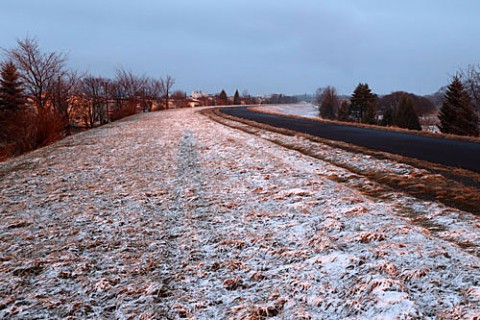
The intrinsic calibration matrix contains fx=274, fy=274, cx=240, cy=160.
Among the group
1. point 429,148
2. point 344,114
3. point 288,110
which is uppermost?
point 288,110

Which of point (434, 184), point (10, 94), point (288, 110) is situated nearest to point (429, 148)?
point (434, 184)

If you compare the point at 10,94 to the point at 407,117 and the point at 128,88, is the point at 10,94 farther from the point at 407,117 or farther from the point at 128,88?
the point at 407,117

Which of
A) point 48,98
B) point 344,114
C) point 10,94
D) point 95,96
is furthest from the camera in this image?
point 344,114

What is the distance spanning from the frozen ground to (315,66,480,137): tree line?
22.6 meters

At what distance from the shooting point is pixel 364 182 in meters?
5.64

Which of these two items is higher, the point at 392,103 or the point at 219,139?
the point at 392,103

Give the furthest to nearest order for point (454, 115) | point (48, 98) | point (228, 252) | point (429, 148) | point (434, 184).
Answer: point (454, 115) < point (48, 98) < point (429, 148) < point (434, 184) < point (228, 252)

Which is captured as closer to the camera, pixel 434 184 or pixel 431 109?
pixel 434 184

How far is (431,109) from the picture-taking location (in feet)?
269

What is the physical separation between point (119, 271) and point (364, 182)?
15.6ft

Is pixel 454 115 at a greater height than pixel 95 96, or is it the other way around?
pixel 95 96

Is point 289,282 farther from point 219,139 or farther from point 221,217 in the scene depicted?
point 219,139

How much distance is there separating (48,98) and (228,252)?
24.4 metres

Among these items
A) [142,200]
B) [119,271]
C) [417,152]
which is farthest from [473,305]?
[417,152]
